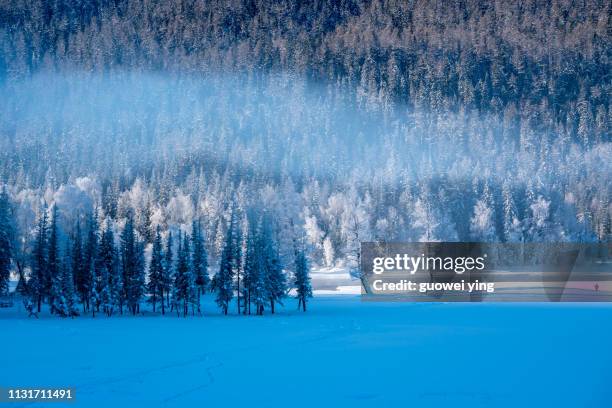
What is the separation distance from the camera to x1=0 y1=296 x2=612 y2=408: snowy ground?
26.2 m

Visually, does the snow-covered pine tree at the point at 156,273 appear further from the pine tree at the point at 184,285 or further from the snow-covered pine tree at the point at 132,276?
the pine tree at the point at 184,285

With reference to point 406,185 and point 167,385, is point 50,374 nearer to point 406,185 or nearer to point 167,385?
point 167,385

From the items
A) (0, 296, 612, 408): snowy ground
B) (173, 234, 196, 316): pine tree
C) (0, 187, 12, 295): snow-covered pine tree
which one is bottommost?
(0, 296, 612, 408): snowy ground

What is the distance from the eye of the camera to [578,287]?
78.6m

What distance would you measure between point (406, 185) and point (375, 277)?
178 feet

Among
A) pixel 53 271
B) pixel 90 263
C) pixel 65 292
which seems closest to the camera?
pixel 65 292

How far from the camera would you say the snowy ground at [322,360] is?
26.2m

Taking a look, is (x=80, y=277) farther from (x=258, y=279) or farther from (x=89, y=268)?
Answer: (x=258, y=279)

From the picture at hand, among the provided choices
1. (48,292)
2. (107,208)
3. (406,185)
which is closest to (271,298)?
(48,292)

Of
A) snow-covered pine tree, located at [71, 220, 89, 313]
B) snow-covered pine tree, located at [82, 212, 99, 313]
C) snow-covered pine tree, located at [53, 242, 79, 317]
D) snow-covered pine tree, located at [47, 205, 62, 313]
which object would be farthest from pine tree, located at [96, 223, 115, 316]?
snow-covered pine tree, located at [47, 205, 62, 313]

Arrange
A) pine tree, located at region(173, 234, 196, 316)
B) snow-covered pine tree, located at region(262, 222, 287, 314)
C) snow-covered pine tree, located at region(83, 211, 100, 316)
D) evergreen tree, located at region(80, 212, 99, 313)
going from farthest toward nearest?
evergreen tree, located at region(80, 212, 99, 313) < snow-covered pine tree, located at region(83, 211, 100, 316) < pine tree, located at region(173, 234, 196, 316) < snow-covered pine tree, located at region(262, 222, 287, 314)

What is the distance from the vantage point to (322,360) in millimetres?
34438

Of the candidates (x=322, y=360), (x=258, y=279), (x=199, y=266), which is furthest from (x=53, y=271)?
(x=322, y=360)

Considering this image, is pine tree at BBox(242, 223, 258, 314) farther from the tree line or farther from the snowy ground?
the snowy ground
